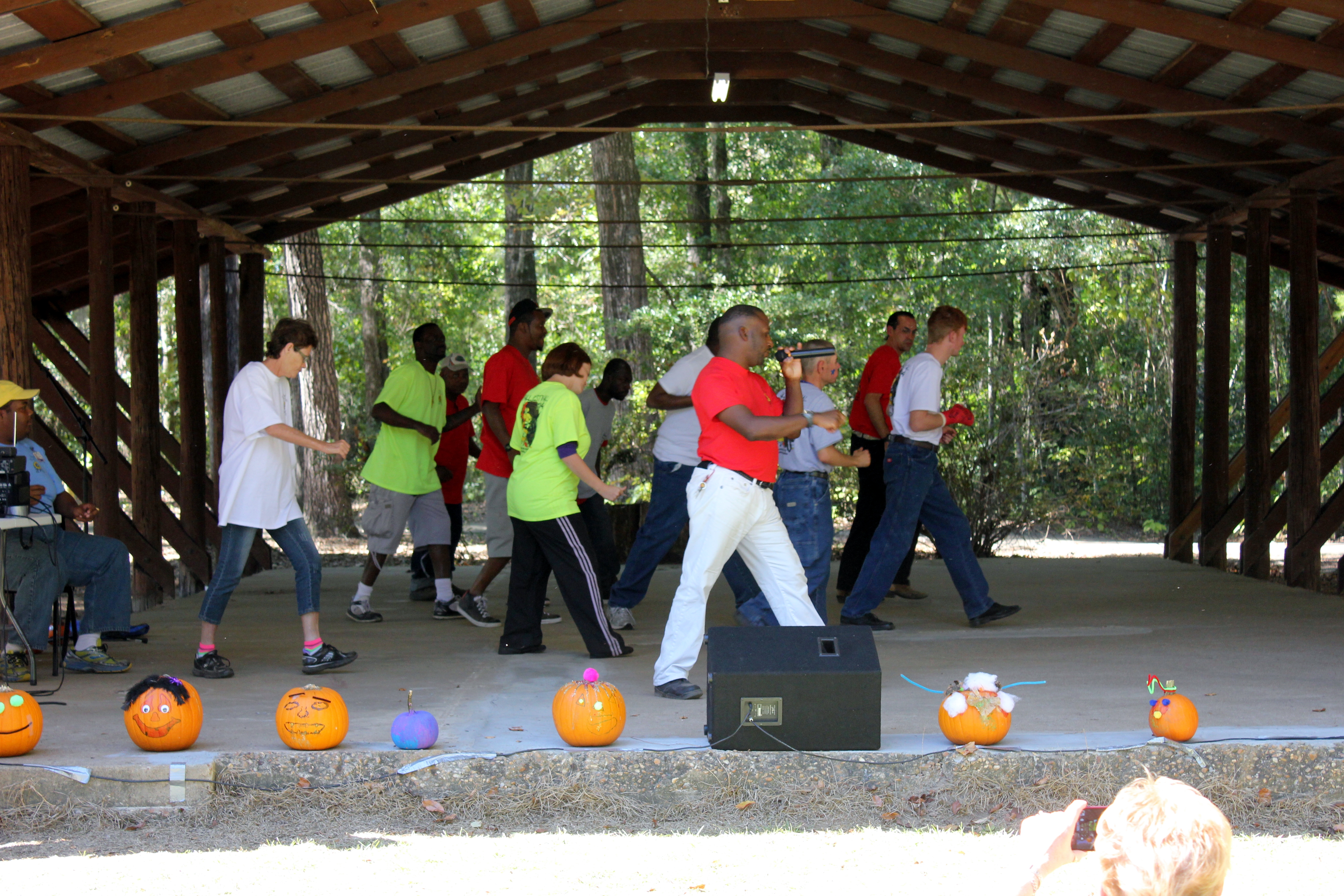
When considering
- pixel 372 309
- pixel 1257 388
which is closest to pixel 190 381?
pixel 1257 388

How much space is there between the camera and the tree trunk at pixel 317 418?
17.6 metres

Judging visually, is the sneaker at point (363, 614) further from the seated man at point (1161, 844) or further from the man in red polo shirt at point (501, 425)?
the seated man at point (1161, 844)

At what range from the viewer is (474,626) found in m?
7.76

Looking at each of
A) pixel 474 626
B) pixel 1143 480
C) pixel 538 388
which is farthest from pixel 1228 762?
pixel 1143 480

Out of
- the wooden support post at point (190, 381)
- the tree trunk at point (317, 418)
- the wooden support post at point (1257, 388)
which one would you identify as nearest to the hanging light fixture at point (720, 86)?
the wooden support post at point (190, 381)

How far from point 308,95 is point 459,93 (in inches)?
44.0

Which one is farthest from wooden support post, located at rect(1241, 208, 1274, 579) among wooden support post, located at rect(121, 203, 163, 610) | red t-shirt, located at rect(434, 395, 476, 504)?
wooden support post, located at rect(121, 203, 163, 610)

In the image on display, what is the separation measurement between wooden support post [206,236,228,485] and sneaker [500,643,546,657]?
540cm

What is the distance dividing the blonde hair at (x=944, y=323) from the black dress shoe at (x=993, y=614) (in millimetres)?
1617

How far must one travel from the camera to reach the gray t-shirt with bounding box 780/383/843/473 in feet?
20.6

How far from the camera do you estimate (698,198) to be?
74.2 feet

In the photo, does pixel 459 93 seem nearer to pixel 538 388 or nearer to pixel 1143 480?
pixel 538 388

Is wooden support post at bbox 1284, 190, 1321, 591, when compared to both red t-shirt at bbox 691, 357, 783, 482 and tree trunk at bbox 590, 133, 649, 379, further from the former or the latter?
tree trunk at bbox 590, 133, 649, 379

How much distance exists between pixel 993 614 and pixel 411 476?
3670mm
